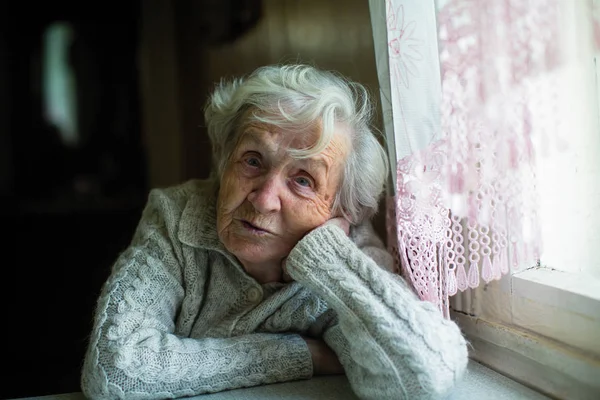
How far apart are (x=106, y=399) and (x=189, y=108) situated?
172 centimetres

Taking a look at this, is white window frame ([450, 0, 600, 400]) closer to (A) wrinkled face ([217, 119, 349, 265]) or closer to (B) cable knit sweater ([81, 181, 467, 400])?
(B) cable knit sweater ([81, 181, 467, 400])

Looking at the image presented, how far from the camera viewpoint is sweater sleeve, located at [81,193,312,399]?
3.43ft

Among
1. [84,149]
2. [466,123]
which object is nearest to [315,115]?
[466,123]

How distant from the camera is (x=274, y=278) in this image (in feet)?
4.24

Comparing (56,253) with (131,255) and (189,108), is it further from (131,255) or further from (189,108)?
(131,255)

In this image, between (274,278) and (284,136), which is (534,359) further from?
(284,136)

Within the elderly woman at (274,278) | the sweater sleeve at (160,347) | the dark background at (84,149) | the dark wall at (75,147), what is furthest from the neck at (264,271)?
the dark wall at (75,147)

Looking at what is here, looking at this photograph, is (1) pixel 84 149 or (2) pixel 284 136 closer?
(2) pixel 284 136

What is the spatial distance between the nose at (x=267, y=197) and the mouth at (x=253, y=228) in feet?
0.14

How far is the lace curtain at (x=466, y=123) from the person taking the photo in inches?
37.8

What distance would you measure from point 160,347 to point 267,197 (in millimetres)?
360

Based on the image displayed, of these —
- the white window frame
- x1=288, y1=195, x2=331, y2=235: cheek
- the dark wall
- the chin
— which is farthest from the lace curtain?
the dark wall

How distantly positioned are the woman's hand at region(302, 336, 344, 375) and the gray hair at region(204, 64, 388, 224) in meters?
0.30

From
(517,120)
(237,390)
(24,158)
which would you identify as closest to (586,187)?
(517,120)
